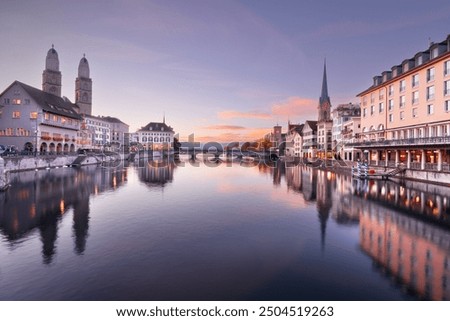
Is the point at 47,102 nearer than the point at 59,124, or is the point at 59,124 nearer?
the point at 47,102

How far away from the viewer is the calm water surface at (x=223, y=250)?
10.8 m

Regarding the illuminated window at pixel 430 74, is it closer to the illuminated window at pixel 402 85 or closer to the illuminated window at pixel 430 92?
the illuminated window at pixel 430 92

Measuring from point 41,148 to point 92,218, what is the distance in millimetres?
67347

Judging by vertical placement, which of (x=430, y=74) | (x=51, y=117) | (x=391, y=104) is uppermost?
(x=430, y=74)

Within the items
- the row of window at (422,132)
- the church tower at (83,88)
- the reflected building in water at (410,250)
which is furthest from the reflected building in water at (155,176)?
the church tower at (83,88)

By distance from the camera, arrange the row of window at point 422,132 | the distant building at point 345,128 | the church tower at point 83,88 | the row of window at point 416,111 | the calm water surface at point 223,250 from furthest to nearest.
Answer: the church tower at point 83,88
the distant building at point 345,128
the row of window at point 422,132
the row of window at point 416,111
the calm water surface at point 223,250

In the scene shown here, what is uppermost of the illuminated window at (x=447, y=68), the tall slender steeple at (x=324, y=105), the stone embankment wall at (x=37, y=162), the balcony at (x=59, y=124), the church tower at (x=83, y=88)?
the church tower at (x=83, y=88)

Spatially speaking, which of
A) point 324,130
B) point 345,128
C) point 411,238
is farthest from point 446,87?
point 324,130

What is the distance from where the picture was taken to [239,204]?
29.9m

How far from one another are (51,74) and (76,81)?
63.0 feet

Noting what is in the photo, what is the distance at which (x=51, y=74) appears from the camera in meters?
168

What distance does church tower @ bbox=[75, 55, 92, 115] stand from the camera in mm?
183875

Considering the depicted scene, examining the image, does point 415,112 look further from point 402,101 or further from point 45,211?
point 45,211

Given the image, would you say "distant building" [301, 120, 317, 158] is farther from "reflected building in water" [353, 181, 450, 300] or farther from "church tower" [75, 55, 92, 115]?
"church tower" [75, 55, 92, 115]
